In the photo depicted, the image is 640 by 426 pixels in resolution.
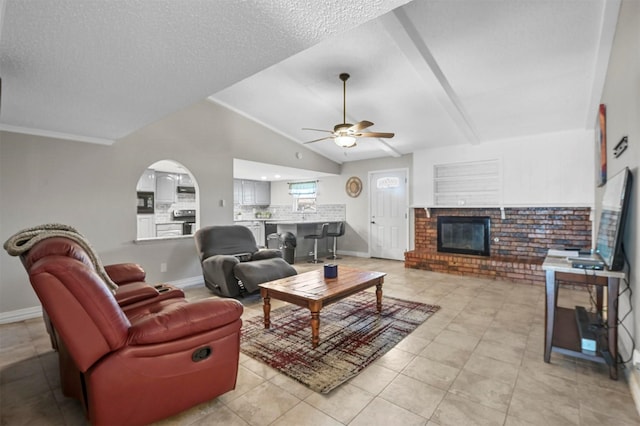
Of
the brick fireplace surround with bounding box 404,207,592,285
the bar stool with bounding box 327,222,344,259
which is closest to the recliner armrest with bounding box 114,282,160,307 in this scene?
the bar stool with bounding box 327,222,344,259

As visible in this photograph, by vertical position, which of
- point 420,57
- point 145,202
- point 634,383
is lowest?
point 634,383

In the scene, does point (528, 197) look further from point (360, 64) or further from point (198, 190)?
point (198, 190)

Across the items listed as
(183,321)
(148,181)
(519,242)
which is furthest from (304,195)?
(183,321)

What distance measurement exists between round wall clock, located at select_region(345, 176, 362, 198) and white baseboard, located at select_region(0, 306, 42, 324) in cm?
579

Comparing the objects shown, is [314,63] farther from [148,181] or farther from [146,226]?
[146,226]

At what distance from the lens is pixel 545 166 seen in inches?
186

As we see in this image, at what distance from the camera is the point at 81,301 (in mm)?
1331

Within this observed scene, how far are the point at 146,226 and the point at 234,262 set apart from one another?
356cm

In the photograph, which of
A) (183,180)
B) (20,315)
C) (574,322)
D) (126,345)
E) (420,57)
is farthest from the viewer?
(183,180)

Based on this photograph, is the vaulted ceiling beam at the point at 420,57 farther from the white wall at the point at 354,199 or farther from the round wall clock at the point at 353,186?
the round wall clock at the point at 353,186

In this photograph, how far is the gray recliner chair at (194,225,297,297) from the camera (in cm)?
354

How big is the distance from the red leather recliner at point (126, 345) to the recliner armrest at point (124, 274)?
95cm

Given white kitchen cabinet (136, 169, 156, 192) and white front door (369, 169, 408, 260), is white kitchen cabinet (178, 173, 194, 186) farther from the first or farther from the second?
white front door (369, 169, 408, 260)

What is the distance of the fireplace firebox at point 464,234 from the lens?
5.32 metres
